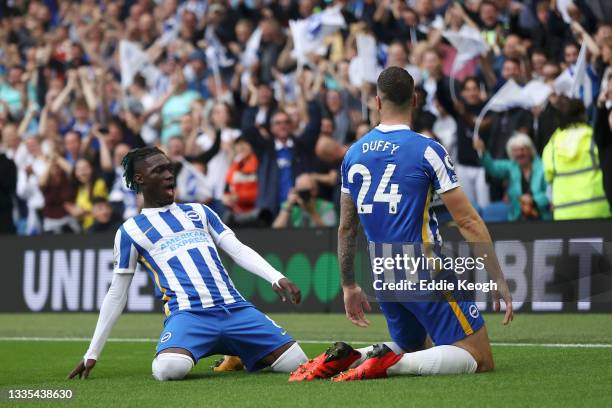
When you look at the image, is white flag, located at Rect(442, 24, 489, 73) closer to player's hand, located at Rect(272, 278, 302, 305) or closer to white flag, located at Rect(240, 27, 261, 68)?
white flag, located at Rect(240, 27, 261, 68)

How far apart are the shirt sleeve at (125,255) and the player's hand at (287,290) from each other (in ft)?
3.81

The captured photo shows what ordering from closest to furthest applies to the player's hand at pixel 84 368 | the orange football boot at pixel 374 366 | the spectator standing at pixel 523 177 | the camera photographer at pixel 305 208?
1. the orange football boot at pixel 374 366
2. the player's hand at pixel 84 368
3. the spectator standing at pixel 523 177
4. the camera photographer at pixel 305 208

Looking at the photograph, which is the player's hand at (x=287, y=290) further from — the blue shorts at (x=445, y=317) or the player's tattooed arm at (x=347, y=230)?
the blue shorts at (x=445, y=317)

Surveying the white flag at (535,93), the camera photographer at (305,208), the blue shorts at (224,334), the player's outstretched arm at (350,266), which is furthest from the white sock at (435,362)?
the camera photographer at (305,208)

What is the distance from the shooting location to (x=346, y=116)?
15.6m

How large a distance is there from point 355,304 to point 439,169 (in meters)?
0.97

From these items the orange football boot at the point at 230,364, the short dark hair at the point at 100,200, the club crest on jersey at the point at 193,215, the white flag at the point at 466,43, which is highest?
the white flag at the point at 466,43

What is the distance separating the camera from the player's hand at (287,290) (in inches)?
283

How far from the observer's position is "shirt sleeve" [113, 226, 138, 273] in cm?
799

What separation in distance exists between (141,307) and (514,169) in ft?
19.7

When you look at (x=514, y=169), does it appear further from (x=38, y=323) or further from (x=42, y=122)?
(x=42, y=122)

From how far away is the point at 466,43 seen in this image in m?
14.7

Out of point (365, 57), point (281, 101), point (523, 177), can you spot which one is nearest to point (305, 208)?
point (281, 101)

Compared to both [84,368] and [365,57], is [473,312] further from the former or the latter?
[365,57]
